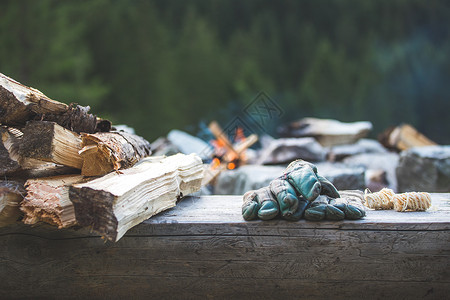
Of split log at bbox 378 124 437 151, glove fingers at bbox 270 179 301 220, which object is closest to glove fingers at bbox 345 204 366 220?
glove fingers at bbox 270 179 301 220

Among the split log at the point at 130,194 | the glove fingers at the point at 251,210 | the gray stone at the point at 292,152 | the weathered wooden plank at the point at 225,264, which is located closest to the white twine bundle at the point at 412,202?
the weathered wooden plank at the point at 225,264

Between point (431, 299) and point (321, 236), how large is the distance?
23.1 inches

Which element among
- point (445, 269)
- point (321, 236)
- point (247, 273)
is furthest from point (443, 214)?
point (247, 273)

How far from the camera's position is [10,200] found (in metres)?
1.84

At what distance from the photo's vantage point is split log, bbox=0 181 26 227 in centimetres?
182

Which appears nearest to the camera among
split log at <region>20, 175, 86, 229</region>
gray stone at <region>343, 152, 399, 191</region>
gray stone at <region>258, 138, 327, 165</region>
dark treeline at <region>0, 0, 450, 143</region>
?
split log at <region>20, 175, 86, 229</region>

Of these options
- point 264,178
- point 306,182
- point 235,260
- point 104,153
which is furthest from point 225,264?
point 264,178

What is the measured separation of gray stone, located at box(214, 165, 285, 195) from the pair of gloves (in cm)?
184

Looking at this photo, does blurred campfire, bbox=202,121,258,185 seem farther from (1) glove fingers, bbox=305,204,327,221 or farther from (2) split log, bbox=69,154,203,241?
(1) glove fingers, bbox=305,204,327,221

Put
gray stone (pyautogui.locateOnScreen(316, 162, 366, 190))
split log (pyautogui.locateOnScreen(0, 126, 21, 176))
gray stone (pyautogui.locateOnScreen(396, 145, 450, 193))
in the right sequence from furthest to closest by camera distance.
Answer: gray stone (pyautogui.locateOnScreen(396, 145, 450, 193)), gray stone (pyautogui.locateOnScreen(316, 162, 366, 190)), split log (pyautogui.locateOnScreen(0, 126, 21, 176))

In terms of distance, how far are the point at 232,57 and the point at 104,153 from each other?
756 centimetres

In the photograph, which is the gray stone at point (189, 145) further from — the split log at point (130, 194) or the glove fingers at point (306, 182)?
the glove fingers at point (306, 182)

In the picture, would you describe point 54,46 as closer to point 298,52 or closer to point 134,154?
point 298,52

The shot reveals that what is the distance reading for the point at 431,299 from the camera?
1.92 m
